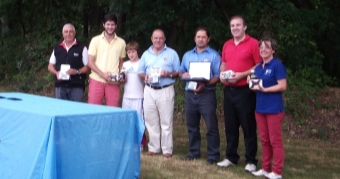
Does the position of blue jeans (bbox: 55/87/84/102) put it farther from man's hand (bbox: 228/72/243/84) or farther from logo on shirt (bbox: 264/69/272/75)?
logo on shirt (bbox: 264/69/272/75)

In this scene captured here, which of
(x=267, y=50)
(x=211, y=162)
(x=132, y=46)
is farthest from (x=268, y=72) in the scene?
(x=132, y=46)

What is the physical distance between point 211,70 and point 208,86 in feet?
0.71

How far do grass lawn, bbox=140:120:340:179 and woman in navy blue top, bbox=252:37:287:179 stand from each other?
1.85ft

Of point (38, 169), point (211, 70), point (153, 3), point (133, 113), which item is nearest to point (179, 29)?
point (153, 3)

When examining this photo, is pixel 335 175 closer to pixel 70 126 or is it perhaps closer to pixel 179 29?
pixel 70 126

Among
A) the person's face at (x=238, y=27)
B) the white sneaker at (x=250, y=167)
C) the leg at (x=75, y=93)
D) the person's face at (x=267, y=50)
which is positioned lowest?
the white sneaker at (x=250, y=167)

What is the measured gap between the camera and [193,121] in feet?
23.0

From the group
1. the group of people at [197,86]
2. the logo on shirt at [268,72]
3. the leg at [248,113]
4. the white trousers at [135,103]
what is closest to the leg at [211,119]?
the group of people at [197,86]

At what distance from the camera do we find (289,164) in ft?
23.8

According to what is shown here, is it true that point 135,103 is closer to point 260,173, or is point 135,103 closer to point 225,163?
point 225,163

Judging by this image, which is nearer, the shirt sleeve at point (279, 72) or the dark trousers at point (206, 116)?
the shirt sleeve at point (279, 72)

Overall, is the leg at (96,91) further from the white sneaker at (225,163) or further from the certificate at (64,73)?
the white sneaker at (225,163)

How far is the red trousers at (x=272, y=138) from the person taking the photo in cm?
584

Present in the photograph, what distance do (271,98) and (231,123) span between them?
90 centimetres
